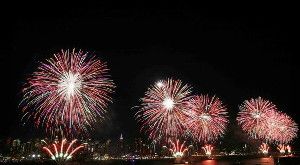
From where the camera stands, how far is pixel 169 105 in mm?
66750

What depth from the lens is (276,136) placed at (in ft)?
357

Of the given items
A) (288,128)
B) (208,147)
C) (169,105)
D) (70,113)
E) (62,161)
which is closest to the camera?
(70,113)

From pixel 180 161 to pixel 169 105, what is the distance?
145 ft

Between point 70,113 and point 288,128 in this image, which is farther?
point 288,128

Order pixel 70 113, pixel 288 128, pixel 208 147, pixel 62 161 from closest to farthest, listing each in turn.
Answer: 1. pixel 70 113
2. pixel 62 161
3. pixel 288 128
4. pixel 208 147

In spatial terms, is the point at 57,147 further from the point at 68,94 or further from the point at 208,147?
the point at 208,147

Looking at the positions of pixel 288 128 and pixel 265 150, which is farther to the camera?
pixel 265 150

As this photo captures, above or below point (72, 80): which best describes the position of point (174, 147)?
below

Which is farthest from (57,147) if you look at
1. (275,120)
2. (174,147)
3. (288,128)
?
(288,128)

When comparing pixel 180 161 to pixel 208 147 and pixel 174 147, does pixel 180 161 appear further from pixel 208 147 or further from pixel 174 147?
pixel 208 147

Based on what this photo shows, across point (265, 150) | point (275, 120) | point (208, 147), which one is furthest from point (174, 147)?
point (265, 150)

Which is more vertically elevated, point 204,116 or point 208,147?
point 204,116

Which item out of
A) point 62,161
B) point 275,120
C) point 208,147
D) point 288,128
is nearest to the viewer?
point 62,161

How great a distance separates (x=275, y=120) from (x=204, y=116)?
37.6 metres
